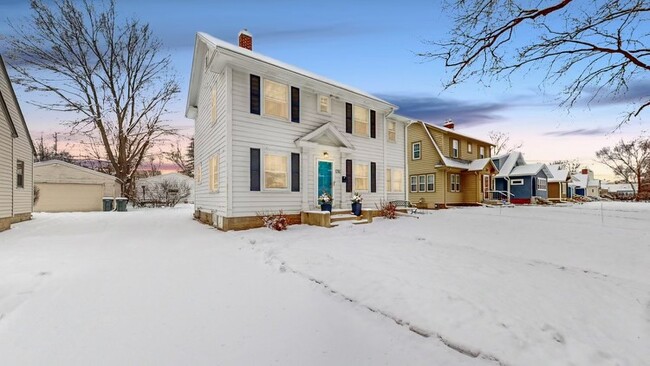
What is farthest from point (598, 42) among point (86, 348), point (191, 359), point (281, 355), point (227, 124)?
point (227, 124)

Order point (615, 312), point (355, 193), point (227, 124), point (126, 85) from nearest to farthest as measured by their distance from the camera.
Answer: point (615, 312), point (227, 124), point (355, 193), point (126, 85)

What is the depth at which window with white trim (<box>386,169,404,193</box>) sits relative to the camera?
1445 centimetres

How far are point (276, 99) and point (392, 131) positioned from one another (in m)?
7.14

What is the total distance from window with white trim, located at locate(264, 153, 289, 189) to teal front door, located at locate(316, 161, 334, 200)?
1594 mm

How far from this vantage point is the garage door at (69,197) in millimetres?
18500

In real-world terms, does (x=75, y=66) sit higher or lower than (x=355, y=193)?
higher

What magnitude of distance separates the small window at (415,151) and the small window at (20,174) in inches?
925

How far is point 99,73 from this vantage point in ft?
68.7

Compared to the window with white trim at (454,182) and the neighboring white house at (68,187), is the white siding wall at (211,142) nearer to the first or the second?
the neighboring white house at (68,187)

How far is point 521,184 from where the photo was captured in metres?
26.0

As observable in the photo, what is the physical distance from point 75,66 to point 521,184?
38.0m

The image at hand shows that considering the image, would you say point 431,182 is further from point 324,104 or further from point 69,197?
point 69,197

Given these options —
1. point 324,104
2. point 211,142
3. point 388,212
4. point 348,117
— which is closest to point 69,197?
point 211,142

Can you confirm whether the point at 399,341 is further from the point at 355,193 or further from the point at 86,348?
the point at 355,193
